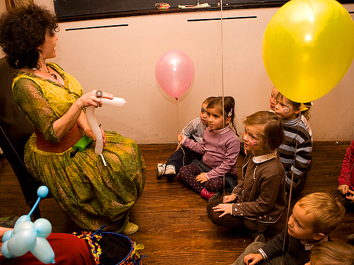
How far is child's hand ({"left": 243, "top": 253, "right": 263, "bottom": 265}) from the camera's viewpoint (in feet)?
4.29

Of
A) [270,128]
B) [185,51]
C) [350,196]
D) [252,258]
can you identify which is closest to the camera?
[252,258]

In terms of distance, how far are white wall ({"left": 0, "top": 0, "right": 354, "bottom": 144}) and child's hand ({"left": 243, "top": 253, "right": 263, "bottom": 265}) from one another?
146cm

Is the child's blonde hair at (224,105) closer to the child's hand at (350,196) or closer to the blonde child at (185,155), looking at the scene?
the blonde child at (185,155)

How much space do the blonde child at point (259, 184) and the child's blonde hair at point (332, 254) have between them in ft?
1.58

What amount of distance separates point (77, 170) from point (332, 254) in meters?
1.19

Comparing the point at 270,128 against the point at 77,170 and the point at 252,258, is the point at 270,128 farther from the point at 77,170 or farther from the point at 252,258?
the point at 77,170

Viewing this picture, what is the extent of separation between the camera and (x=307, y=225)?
1.10 m

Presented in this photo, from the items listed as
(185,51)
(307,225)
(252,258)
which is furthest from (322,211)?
(185,51)

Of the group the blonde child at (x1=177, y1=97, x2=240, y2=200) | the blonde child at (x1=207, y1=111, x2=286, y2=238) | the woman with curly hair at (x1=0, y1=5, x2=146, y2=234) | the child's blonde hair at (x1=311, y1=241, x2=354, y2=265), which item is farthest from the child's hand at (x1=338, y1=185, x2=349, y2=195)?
the woman with curly hair at (x1=0, y1=5, x2=146, y2=234)

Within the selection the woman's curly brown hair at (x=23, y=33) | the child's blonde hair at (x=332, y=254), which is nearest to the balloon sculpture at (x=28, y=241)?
the child's blonde hair at (x=332, y=254)

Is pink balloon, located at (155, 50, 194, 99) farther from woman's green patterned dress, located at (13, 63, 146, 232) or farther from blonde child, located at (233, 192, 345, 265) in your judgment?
blonde child, located at (233, 192, 345, 265)

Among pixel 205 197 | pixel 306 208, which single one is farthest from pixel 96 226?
pixel 306 208

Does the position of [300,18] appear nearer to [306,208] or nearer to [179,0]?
[306,208]

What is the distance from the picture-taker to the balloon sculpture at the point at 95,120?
1374 mm
